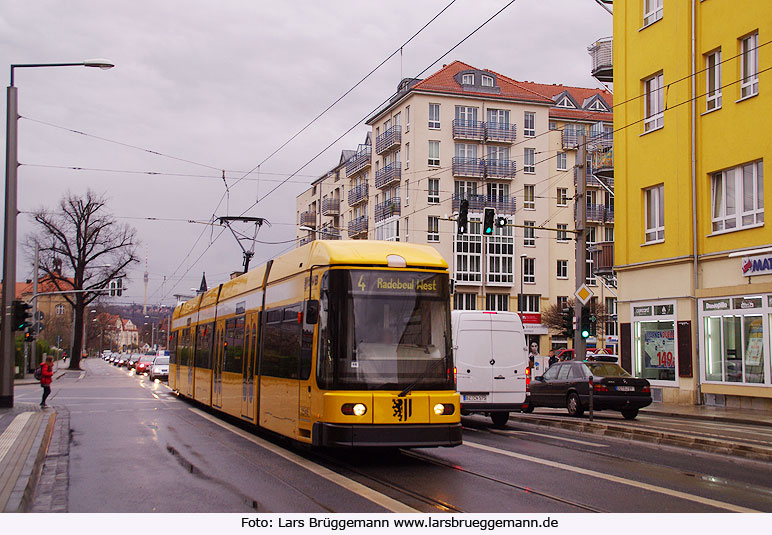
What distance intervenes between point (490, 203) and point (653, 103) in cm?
3658

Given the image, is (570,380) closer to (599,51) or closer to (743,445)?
(743,445)

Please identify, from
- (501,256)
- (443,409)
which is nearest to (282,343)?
(443,409)

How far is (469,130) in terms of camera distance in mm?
65625

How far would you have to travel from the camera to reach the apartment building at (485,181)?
64.2m

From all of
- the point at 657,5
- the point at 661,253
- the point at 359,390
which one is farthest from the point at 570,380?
the point at 657,5

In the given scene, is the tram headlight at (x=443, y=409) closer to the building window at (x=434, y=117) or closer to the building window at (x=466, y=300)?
the building window at (x=466, y=300)

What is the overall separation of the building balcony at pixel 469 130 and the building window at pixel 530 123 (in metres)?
4.49

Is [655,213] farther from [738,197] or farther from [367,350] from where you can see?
[367,350]

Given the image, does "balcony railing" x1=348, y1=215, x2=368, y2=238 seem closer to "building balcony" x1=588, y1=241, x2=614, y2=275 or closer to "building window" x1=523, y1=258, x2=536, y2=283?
"building window" x1=523, y1=258, x2=536, y2=283

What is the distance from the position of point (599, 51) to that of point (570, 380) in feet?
59.1

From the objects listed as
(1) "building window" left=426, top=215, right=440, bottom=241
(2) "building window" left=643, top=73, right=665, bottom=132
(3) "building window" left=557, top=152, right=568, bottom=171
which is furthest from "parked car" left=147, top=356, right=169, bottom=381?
(3) "building window" left=557, top=152, right=568, bottom=171

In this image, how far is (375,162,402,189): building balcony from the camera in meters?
65.1

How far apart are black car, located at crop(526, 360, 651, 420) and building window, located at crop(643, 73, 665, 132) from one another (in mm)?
10199

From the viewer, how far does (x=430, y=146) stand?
211 feet
